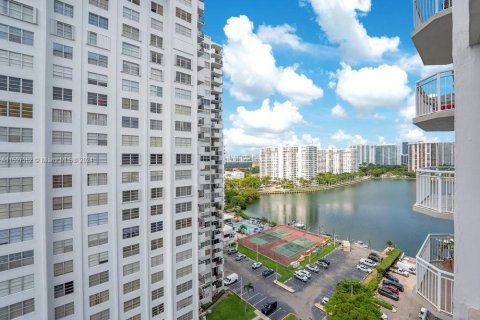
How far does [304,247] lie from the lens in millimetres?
27031

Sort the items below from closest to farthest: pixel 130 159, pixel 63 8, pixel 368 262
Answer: pixel 63 8, pixel 130 159, pixel 368 262

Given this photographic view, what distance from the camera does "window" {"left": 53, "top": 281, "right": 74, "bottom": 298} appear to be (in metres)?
9.94

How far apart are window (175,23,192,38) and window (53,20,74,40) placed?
195 inches

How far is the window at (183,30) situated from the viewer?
13109mm

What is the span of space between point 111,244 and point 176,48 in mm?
10501

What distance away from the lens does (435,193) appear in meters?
4.59

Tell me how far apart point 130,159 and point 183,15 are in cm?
847

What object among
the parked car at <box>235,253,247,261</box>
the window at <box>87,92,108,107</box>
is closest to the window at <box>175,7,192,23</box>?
the window at <box>87,92,108,107</box>

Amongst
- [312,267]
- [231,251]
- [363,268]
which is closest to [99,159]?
[231,251]

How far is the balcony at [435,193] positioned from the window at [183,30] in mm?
13116

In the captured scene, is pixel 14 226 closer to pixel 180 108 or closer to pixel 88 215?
pixel 88 215

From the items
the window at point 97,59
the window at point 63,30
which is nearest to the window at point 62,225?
the window at point 97,59

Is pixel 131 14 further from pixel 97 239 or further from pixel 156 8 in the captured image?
pixel 97 239

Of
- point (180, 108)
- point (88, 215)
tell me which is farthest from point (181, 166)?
point (88, 215)
